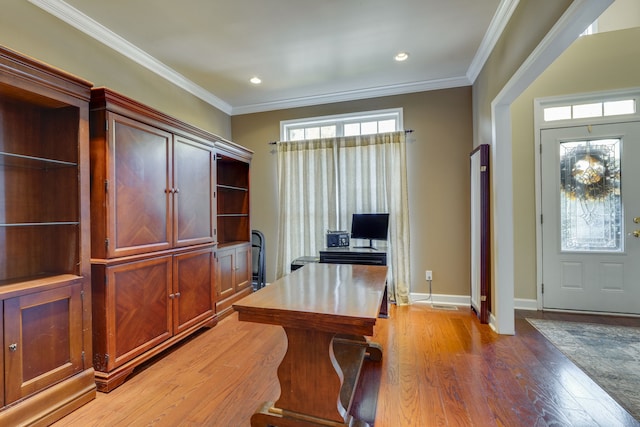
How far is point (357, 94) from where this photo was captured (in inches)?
152

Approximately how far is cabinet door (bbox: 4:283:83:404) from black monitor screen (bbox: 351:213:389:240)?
109 inches

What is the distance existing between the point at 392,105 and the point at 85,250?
3604 millimetres

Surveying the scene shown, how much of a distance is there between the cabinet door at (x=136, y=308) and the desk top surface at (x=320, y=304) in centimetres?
114

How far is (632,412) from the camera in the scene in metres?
1.66

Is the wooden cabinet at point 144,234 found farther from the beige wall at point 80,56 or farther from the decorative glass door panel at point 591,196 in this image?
the decorative glass door panel at point 591,196

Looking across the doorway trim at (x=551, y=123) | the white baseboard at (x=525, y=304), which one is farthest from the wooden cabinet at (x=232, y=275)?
the doorway trim at (x=551, y=123)

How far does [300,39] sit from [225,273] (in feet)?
8.62

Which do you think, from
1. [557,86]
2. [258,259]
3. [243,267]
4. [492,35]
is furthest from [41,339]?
[557,86]

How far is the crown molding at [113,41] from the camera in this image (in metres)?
2.15

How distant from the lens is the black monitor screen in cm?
353

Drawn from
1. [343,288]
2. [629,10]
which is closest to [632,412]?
[343,288]

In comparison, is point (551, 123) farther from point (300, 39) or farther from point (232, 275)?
point (232, 275)

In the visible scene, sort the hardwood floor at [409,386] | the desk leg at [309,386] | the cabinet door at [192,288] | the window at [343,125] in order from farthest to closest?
the window at [343,125] < the cabinet door at [192,288] < the hardwood floor at [409,386] < the desk leg at [309,386]

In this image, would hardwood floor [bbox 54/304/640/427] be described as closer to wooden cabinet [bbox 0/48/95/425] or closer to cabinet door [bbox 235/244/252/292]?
wooden cabinet [bbox 0/48/95/425]
